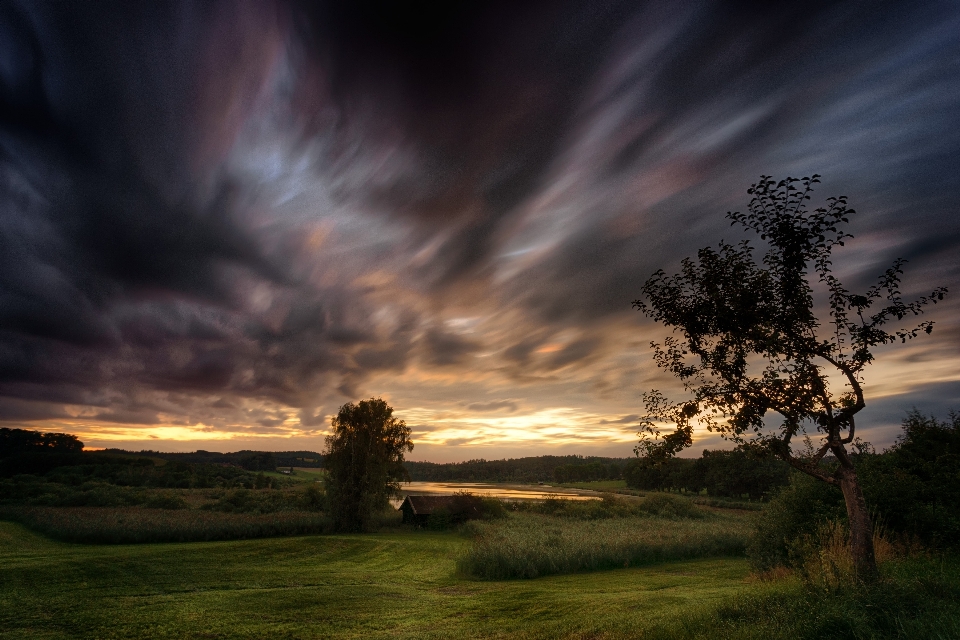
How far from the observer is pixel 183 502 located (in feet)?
200

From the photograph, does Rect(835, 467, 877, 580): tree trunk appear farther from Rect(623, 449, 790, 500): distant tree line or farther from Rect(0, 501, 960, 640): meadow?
Rect(623, 449, 790, 500): distant tree line

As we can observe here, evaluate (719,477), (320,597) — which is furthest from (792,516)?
(719,477)

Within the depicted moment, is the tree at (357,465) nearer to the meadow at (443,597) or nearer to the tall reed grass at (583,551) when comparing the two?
the meadow at (443,597)

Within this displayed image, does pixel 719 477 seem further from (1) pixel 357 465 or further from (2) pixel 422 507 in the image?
(1) pixel 357 465

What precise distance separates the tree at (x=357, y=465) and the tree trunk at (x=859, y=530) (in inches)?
1830

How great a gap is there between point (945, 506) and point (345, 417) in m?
50.3

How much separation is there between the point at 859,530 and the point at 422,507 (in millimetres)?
53814

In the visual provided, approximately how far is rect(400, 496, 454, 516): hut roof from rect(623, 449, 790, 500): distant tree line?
107ft

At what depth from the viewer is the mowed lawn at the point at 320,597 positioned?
13.5m

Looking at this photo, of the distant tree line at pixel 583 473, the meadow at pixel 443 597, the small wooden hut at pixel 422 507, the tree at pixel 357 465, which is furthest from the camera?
the distant tree line at pixel 583 473

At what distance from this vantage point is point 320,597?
18.3 meters

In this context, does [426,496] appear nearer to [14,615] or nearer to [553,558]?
[553,558]

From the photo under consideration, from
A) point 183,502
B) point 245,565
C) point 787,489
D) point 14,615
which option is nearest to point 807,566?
point 787,489

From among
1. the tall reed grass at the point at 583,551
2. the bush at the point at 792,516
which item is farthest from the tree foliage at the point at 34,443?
the bush at the point at 792,516
